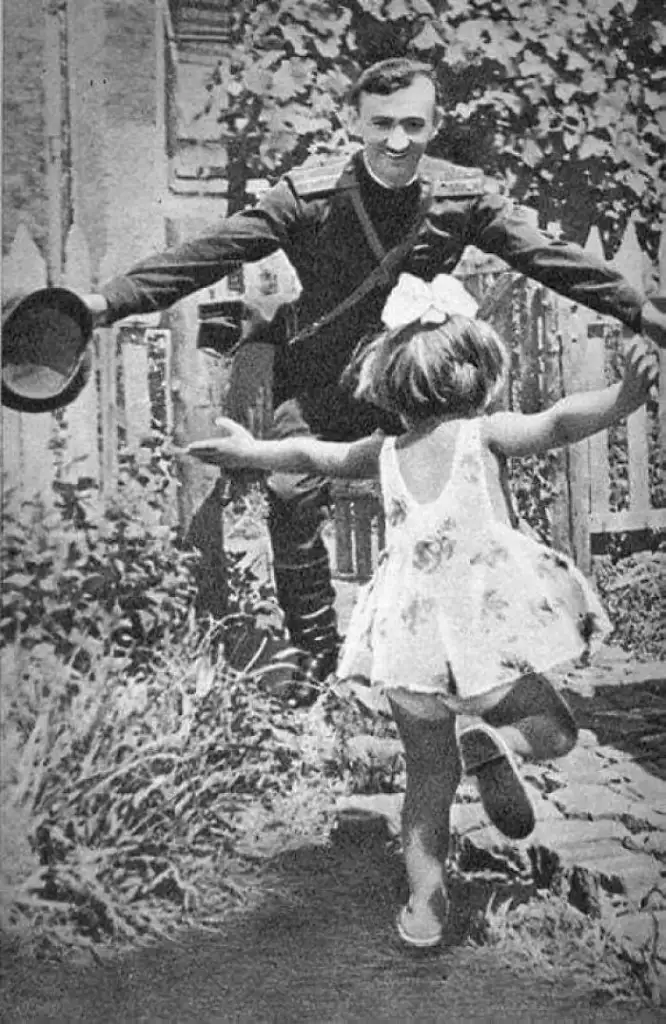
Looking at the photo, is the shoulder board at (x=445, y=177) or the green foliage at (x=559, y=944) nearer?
the green foliage at (x=559, y=944)

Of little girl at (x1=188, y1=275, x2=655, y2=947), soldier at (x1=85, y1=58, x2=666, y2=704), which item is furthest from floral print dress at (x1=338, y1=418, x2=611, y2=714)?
soldier at (x1=85, y1=58, x2=666, y2=704)

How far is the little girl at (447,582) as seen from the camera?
222 centimetres

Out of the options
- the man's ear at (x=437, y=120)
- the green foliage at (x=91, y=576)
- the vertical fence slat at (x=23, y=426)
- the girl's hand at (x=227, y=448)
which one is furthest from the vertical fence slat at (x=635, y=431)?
the vertical fence slat at (x=23, y=426)

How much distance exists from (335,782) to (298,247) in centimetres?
112

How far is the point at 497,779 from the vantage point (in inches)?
86.2

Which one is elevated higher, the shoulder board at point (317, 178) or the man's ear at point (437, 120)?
the man's ear at point (437, 120)

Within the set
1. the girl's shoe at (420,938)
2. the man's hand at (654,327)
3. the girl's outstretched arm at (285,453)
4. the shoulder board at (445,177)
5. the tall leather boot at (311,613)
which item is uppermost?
the shoulder board at (445,177)

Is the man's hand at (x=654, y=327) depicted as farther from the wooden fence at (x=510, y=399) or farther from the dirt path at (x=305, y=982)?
the dirt path at (x=305, y=982)

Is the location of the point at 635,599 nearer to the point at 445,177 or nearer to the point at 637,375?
the point at 637,375

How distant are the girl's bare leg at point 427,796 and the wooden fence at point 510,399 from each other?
32cm

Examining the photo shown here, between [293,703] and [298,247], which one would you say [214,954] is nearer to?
[293,703]

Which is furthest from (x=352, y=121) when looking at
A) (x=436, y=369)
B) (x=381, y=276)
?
(x=436, y=369)

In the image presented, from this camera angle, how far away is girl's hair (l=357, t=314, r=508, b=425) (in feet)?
7.39

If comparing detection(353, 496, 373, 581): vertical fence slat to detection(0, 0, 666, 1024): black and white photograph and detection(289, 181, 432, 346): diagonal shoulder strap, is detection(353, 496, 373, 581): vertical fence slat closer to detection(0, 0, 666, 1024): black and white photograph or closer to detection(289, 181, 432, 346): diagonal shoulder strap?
detection(0, 0, 666, 1024): black and white photograph
